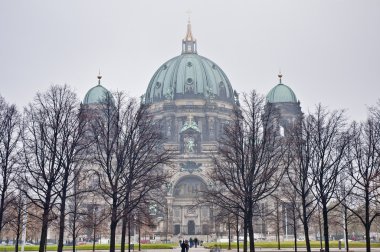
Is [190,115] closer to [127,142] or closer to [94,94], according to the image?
[94,94]

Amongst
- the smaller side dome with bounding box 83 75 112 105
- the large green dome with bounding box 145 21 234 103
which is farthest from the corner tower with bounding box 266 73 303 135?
the smaller side dome with bounding box 83 75 112 105

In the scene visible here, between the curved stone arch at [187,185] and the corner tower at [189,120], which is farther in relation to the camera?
the curved stone arch at [187,185]

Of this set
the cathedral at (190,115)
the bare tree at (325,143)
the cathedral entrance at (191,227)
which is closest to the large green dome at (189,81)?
the cathedral at (190,115)

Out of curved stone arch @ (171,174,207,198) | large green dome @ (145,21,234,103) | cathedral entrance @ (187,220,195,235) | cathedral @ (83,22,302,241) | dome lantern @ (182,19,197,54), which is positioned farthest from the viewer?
dome lantern @ (182,19,197,54)

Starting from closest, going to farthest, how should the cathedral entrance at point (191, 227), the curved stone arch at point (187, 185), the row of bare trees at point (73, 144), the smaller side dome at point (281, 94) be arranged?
the row of bare trees at point (73, 144) < the cathedral entrance at point (191, 227) < the curved stone arch at point (187, 185) < the smaller side dome at point (281, 94)

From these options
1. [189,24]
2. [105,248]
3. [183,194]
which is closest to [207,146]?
[183,194]

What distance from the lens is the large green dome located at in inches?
5049

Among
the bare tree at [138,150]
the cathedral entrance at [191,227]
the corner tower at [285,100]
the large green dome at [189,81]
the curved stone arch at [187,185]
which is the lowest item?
the cathedral entrance at [191,227]

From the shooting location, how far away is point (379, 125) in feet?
131

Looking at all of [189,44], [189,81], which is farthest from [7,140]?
[189,44]

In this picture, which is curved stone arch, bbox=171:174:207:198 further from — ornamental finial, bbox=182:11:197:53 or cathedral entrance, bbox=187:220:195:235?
ornamental finial, bbox=182:11:197:53

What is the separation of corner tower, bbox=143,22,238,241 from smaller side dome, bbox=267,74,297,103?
26.9 ft

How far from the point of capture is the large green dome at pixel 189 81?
128m

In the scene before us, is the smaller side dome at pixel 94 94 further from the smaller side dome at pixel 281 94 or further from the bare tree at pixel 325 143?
the bare tree at pixel 325 143
